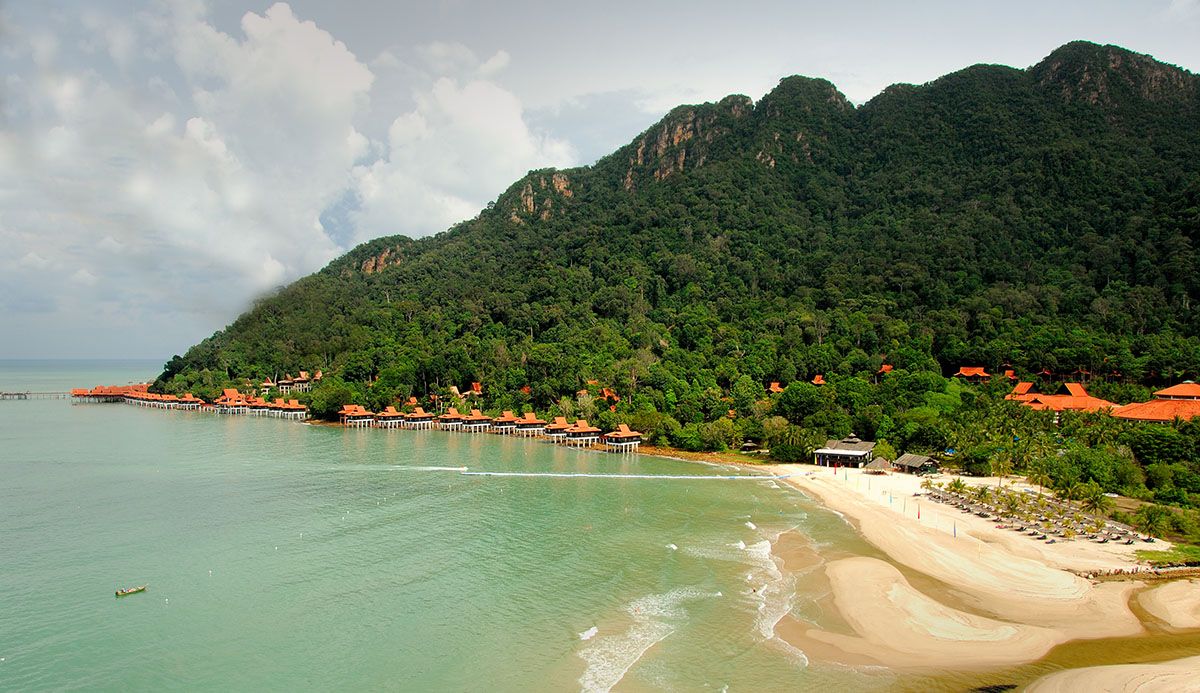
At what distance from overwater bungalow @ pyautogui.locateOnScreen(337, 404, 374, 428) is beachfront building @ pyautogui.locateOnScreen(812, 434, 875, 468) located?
47572 mm

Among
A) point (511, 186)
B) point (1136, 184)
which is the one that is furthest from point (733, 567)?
point (511, 186)

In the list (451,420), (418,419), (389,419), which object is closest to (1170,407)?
(451,420)

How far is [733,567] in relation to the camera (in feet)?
91.2

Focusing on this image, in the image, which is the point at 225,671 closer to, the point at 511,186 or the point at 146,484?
the point at 146,484

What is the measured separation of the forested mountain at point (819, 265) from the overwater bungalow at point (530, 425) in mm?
Result: 4313

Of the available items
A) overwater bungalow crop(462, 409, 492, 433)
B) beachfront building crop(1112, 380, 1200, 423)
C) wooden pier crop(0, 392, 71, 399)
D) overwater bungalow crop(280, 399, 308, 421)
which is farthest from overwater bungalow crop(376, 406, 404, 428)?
wooden pier crop(0, 392, 71, 399)

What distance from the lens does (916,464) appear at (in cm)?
4550

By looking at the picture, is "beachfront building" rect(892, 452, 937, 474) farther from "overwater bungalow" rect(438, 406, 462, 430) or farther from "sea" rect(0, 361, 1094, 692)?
"overwater bungalow" rect(438, 406, 462, 430)

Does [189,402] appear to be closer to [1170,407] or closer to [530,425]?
[530,425]

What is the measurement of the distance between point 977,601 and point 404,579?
66.6 ft

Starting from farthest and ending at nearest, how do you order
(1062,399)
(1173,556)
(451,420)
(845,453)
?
(451,420) < (1062,399) < (845,453) < (1173,556)

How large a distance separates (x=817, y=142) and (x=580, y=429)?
96461 mm

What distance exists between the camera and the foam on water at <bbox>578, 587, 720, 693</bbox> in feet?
62.1

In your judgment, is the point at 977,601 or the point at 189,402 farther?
the point at 189,402
